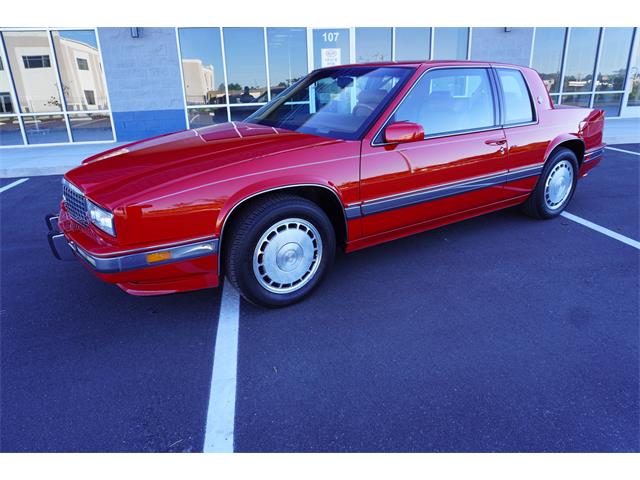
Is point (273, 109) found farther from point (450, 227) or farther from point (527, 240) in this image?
point (527, 240)

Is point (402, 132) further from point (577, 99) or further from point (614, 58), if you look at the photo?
point (614, 58)

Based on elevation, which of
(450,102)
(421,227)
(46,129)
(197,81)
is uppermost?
(197,81)

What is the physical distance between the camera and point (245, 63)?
1039 cm

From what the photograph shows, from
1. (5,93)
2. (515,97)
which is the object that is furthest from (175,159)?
(5,93)

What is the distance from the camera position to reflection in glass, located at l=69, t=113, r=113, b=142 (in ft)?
33.9

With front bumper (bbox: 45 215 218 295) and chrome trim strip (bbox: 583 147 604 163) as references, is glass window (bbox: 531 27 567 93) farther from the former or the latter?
front bumper (bbox: 45 215 218 295)

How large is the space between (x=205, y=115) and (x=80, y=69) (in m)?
2.94

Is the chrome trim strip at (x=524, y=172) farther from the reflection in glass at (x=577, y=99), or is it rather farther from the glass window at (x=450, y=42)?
the reflection in glass at (x=577, y=99)

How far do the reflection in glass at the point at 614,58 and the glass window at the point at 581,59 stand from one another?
25 centimetres

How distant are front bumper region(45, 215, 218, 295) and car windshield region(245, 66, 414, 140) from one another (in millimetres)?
1334

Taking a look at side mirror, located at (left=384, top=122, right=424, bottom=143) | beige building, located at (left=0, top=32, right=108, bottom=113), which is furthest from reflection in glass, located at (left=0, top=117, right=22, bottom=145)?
side mirror, located at (left=384, top=122, right=424, bottom=143)

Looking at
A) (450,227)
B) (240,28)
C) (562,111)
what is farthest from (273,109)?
(240,28)

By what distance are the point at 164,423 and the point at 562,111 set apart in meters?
4.71

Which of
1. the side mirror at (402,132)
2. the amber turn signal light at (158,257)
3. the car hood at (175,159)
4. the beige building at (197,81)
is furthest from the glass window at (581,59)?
the amber turn signal light at (158,257)
